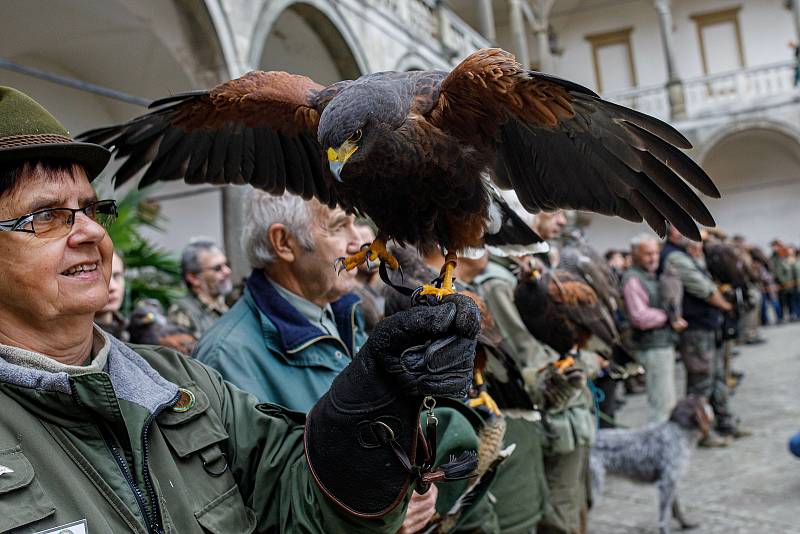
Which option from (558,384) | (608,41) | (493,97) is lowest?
(558,384)

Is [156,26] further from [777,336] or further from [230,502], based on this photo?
[777,336]

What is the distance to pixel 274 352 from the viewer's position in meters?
2.46

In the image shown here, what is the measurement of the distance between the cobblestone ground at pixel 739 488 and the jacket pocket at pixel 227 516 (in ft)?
14.2

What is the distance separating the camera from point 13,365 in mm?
1474

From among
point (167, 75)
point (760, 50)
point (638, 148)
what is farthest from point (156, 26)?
point (760, 50)

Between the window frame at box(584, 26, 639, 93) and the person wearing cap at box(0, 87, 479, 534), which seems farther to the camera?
the window frame at box(584, 26, 639, 93)

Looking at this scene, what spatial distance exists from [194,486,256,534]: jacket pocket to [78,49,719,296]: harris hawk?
719mm

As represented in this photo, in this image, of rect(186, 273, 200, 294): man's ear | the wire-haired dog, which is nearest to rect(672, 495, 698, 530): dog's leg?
the wire-haired dog

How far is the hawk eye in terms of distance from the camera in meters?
2.09

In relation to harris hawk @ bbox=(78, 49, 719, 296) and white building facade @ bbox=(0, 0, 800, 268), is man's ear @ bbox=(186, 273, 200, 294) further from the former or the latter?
harris hawk @ bbox=(78, 49, 719, 296)

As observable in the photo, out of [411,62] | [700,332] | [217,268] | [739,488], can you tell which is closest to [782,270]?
[411,62]

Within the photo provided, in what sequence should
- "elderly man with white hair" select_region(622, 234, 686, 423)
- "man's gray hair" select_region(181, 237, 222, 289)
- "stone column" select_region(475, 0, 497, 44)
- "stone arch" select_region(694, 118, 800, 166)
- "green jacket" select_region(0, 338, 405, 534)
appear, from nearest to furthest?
"green jacket" select_region(0, 338, 405, 534) < "man's gray hair" select_region(181, 237, 222, 289) < "elderly man with white hair" select_region(622, 234, 686, 423) < "stone column" select_region(475, 0, 497, 44) < "stone arch" select_region(694, 118, 800, 166)

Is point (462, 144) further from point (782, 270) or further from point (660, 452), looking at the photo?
point (782, 270)

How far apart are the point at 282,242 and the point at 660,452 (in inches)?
144
